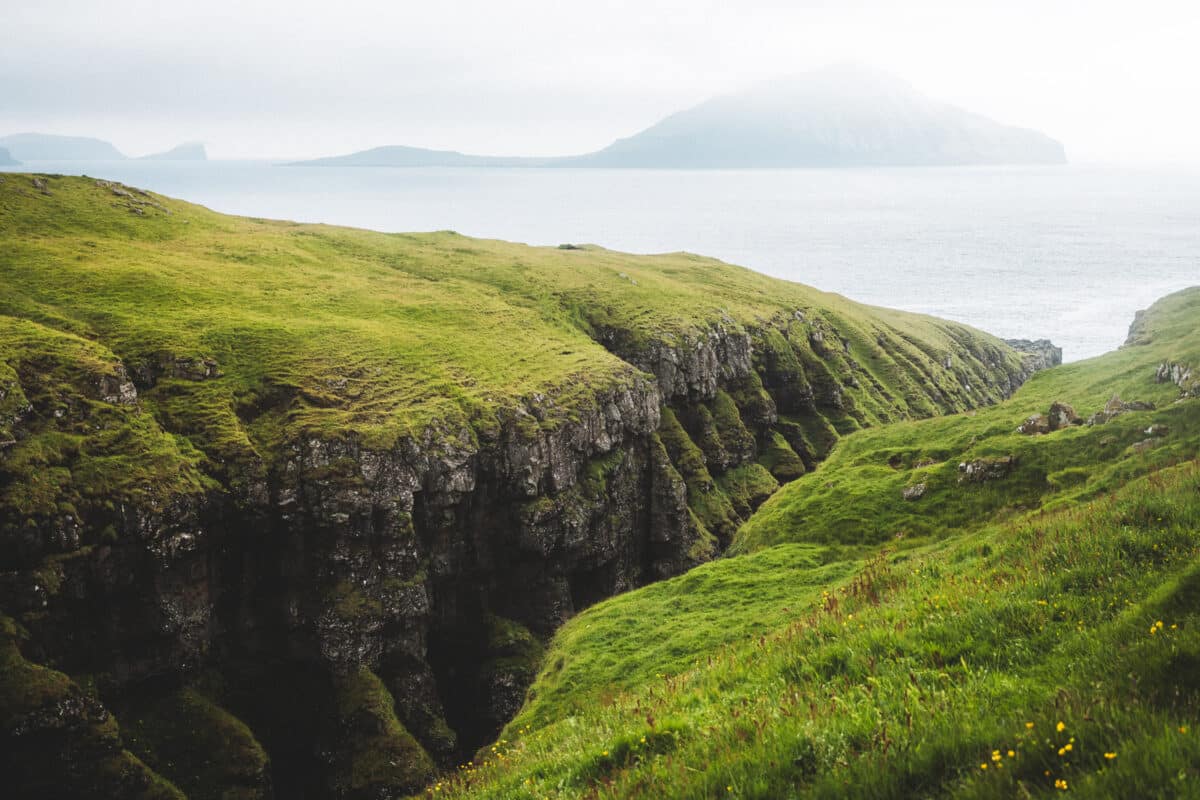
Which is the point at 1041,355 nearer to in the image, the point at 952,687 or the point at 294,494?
the point at 294,494

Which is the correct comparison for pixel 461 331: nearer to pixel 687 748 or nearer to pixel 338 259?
pixel 338 259

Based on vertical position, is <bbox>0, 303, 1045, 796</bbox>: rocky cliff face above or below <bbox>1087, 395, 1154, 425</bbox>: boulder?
below

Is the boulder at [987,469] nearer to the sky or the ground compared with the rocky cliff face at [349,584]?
nearer to the sky

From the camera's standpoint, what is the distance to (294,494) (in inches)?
1699

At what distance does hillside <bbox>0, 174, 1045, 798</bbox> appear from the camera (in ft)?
116

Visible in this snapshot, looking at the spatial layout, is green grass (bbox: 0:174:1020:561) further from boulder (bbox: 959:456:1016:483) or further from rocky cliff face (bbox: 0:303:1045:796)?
boulder (bbox: 959:456:1016:483)

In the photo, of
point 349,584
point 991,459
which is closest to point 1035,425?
point 991,459

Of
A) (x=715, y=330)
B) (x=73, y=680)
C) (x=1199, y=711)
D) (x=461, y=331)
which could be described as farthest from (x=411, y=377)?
(x=1199, y=711)

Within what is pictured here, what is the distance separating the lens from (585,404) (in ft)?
197

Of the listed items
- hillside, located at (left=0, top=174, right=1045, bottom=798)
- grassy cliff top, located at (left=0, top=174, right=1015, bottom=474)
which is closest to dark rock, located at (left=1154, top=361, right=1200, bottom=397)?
hillside, located at (left=0, top=174, right=1045, bottom=798)

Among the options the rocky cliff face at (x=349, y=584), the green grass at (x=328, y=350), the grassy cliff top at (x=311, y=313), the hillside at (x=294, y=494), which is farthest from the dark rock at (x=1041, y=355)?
the rocky cliff face at (x=349, y=584)

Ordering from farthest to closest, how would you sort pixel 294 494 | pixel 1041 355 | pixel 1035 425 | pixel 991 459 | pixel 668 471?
pixel 1041 355, pixel 668 471, pixel 294 494, pixel 1035 425, pixel 991 459

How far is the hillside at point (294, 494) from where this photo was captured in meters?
35.3

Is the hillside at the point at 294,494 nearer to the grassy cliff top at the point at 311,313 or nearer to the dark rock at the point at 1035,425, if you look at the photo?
the grassy cliff top at the point at 311,313
